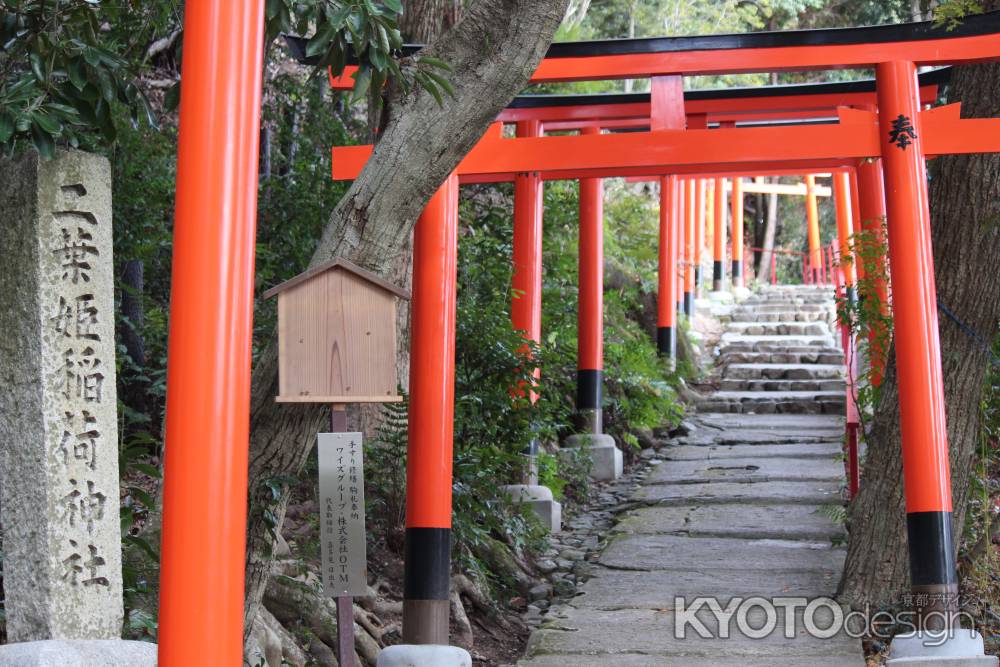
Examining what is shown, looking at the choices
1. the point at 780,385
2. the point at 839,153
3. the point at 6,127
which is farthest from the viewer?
the point at 780,385

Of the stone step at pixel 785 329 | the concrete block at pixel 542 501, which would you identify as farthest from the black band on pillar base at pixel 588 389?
the stone step at pixel 785 329

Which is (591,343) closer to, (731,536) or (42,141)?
(731,536)

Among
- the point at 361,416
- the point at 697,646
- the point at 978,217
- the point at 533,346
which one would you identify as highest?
the point at 978,217

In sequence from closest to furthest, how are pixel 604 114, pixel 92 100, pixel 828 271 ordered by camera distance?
1. pixel 92 100
2. pixel 604 114
3. pixel 828 271

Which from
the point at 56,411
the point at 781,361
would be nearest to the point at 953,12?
the point at 56,411

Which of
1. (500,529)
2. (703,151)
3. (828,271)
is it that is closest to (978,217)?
(703,151)

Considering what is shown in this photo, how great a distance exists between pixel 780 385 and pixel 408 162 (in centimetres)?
1080

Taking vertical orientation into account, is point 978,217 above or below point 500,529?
above

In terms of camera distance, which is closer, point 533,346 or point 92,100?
point 92,100

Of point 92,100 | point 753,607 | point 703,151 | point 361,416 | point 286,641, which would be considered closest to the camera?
point 92,100

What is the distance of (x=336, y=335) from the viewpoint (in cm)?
407

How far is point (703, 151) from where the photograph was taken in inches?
227

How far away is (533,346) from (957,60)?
3032mm

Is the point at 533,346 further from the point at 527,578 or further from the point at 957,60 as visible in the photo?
the point at 957,60
